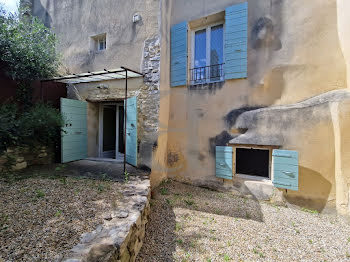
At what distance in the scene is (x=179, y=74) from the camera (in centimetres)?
462

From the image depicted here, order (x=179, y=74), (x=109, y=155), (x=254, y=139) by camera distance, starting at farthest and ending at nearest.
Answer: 1. (x=109, y=155)
2. (x=179, y=74)
3. (x=254, y=139)

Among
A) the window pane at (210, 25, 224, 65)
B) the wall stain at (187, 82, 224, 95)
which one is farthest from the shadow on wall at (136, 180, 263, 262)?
the window pane at (210, 25, 224, 65)

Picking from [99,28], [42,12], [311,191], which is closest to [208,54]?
[99,28]

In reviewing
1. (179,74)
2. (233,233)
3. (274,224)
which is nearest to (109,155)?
(179,74)

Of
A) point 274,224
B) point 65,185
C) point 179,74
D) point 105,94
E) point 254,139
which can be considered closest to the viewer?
point 274,224

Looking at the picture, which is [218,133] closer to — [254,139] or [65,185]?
[254,139]

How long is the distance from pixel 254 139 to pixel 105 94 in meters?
3.95

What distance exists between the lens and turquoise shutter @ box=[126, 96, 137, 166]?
14.0 ft

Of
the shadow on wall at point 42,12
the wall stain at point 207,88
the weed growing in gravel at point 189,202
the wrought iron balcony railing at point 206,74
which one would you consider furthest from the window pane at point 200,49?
the shadow on wall at point 42,12

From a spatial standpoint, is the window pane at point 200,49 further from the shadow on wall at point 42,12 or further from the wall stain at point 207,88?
the shadow on wall at point 42,12

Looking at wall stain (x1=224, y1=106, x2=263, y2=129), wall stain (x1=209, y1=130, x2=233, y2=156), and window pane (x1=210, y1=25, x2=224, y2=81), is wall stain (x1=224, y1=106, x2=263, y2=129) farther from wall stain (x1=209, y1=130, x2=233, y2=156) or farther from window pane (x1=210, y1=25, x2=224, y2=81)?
window pane (x1=210, y1=25, x2=224, y2=81)

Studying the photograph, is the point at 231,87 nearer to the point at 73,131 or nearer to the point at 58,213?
the point at 58,213

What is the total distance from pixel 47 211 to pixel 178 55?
414 centimetres

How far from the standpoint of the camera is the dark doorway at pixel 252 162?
4.52m
